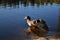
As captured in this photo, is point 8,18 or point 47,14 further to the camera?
point 47,14

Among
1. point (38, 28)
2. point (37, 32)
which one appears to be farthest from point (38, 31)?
point (38, 28)

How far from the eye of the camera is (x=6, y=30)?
6605mm

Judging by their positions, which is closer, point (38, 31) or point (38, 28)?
point (38, 31)

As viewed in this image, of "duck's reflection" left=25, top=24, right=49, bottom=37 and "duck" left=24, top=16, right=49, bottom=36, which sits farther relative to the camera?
"duck" left=24, top=16, right=49, bottom=36

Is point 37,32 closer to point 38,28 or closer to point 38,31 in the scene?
point 38,31

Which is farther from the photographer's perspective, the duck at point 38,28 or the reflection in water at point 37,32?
the duck at point 38,28

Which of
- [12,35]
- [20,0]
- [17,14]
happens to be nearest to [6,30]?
[12,35]

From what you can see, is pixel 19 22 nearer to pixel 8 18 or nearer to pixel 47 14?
pixel 8 18

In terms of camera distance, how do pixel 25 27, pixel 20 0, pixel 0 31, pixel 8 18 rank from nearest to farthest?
pixel 0 31 → pixel 25 27 → pixel 8 18 → pixel 20 0

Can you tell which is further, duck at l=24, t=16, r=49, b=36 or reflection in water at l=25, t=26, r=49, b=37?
duck at l=24, t=16, r=49, b=36

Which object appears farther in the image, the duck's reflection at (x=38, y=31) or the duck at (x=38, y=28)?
the duck at (x=38, y=28)

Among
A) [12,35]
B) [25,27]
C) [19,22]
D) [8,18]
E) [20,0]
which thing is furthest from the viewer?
[20,0]

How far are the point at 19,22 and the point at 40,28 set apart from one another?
141 centimetres

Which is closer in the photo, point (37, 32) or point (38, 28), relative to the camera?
point (37, 32)
